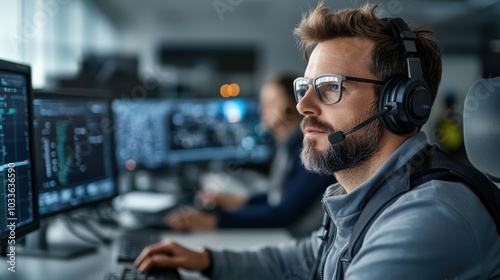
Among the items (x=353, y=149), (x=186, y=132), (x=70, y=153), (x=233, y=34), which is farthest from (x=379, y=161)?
(x=233, y=34)

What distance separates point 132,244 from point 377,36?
0.91 metres

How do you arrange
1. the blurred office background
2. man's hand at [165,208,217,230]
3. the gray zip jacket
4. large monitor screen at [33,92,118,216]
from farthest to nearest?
the blurred office background → man's hand at [165,208,217,230] → large monitor screen at [33,92,118,216] → the gray zip jacket

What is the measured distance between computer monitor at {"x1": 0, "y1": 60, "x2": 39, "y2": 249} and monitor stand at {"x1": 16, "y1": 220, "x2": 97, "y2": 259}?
0.26 m

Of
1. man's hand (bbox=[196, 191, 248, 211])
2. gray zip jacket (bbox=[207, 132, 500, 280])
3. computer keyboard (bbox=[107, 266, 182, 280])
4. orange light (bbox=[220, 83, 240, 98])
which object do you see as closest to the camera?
gray zip jacket (bbox=[207, 132, 500, 280])

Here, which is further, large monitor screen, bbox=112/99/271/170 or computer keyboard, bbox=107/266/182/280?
large monitor screen, bbox=112/99/271/170

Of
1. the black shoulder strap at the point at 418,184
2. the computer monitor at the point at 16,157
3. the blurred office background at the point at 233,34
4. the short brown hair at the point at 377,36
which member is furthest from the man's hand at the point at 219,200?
the blurred office background at the point at 233,34

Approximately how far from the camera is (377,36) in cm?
102

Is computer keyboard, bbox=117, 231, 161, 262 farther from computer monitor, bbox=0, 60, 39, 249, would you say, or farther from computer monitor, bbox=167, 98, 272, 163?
computer monitor, bbox=167, 98, 272, 163

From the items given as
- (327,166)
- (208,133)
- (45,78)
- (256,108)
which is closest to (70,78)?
(45,78)

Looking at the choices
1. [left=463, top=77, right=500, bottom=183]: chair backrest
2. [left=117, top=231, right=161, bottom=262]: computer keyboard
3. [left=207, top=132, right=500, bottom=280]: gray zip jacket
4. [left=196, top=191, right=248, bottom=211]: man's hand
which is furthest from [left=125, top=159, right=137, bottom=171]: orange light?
[left=463, top=77, right=500, bottom=183]: chair backrest

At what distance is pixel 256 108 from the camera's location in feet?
9.90

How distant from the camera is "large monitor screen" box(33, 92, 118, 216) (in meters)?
1.31

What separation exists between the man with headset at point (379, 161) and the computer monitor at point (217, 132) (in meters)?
1.38

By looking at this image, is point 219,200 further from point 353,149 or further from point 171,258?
point 353,149
